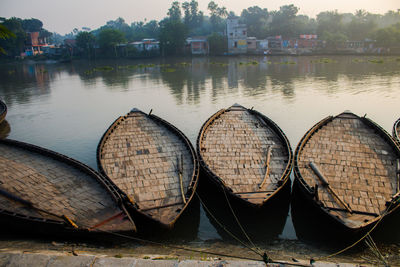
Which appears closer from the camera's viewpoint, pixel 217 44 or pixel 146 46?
pixel 217 44

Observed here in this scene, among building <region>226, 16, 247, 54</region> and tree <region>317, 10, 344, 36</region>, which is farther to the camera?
tree <region>317, 10, 344, 36</region>

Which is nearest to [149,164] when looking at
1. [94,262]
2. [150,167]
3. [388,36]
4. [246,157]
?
Result: [150,167]

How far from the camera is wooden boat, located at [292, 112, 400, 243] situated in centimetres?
722

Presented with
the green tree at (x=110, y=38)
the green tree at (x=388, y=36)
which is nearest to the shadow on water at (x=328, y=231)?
the green tree at (x=388, y=36)

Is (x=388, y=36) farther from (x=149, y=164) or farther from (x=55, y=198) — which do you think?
(x=55, y=198)

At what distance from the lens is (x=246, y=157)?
392 inches

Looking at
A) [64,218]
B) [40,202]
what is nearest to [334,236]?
[64,218]

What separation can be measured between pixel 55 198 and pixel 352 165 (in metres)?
8.78

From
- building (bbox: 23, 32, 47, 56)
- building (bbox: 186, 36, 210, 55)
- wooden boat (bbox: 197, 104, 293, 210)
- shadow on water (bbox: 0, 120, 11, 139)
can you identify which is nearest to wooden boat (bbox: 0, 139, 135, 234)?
wooden boat (bbox: 197, 104, 293, 210)

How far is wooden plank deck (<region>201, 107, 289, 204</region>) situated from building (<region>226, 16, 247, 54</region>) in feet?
192

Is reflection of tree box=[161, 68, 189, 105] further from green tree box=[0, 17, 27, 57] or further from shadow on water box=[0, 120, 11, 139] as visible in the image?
green tree box=[0, 17, 27, 57]

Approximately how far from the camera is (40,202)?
7.61 m

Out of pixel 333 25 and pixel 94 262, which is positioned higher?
pixel 333 25

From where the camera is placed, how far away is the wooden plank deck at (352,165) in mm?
7543
